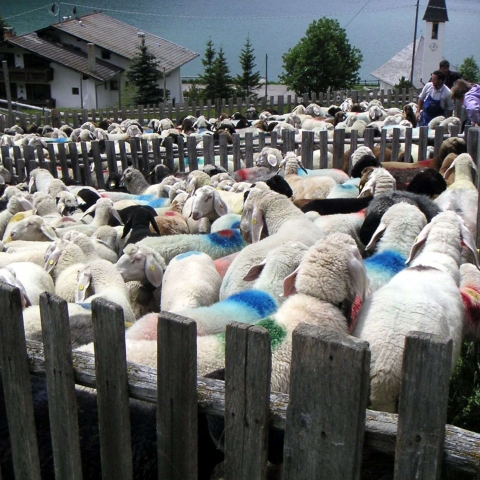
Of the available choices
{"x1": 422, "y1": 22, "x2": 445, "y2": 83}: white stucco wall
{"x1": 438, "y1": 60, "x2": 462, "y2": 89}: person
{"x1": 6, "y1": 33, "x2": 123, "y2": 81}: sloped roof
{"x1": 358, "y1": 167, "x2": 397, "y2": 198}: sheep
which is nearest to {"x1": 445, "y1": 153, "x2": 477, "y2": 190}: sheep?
{"x1": 358, "y1": 167, "x2": 397, "y2": 198}: sheep

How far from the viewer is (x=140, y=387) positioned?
2.22 metres

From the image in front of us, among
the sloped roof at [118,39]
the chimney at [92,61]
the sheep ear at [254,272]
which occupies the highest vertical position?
the sloped roof at [118,39]

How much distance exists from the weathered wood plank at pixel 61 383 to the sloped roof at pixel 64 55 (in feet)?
172

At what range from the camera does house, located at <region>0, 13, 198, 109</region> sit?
173ft

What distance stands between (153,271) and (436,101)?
1028cm

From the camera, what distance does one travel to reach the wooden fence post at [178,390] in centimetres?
209

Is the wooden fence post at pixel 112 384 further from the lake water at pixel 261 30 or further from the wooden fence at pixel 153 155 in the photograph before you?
the lake water at pixel 261 30

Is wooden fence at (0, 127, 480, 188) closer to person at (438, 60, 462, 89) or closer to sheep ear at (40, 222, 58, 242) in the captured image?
person at (438, 60, 462, 89)

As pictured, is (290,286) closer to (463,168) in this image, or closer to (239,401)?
(239,401)

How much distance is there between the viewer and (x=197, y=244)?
18.8 feet

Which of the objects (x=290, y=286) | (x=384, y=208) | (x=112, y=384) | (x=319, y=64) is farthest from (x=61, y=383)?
(x=319, y=64)

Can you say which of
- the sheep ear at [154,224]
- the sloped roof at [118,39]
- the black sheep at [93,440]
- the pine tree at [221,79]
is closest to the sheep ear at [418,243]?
the black sheep at [93,440]

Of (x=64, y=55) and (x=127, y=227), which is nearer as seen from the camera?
(x=127, y=227)

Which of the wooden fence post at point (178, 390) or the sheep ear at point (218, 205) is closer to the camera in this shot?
the wooden fence post at point (178, 390)
